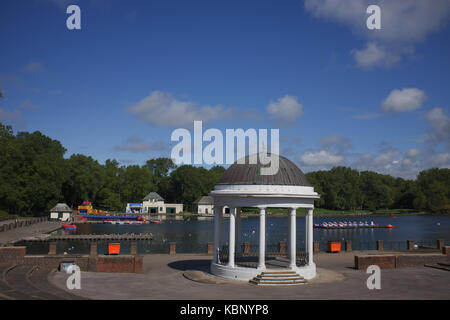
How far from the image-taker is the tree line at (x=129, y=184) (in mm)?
108125

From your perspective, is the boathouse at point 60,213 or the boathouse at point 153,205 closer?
the boathouse at point 60,213

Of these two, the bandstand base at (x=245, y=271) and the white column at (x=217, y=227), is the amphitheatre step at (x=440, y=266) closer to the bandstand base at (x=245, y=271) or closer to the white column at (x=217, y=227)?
the bandstand base at (x=245, y=271)

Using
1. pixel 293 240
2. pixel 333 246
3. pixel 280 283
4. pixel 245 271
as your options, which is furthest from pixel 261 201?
pixel 333 246

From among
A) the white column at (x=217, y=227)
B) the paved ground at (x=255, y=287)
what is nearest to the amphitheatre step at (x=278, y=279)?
the paved ground at (x=255, y=287)

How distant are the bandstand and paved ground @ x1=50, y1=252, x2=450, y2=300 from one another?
4.45 ft

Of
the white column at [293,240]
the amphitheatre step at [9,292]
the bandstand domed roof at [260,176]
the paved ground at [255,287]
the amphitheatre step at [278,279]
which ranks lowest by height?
the paved ground at [255,287]

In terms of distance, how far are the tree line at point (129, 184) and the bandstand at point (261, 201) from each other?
2349 inches

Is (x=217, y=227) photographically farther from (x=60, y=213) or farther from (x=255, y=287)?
(x=60, y=213)

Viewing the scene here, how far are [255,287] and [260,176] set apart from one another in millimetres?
6882

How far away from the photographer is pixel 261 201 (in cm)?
2641

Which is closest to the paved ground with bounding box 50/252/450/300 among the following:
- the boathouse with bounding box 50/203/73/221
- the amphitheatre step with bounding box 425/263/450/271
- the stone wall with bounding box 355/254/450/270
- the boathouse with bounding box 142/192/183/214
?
the amphitheatre step with bounding box 425/263/450/271

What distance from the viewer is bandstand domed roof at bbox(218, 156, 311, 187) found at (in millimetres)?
26844

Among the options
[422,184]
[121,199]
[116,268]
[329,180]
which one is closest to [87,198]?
[121,199]
